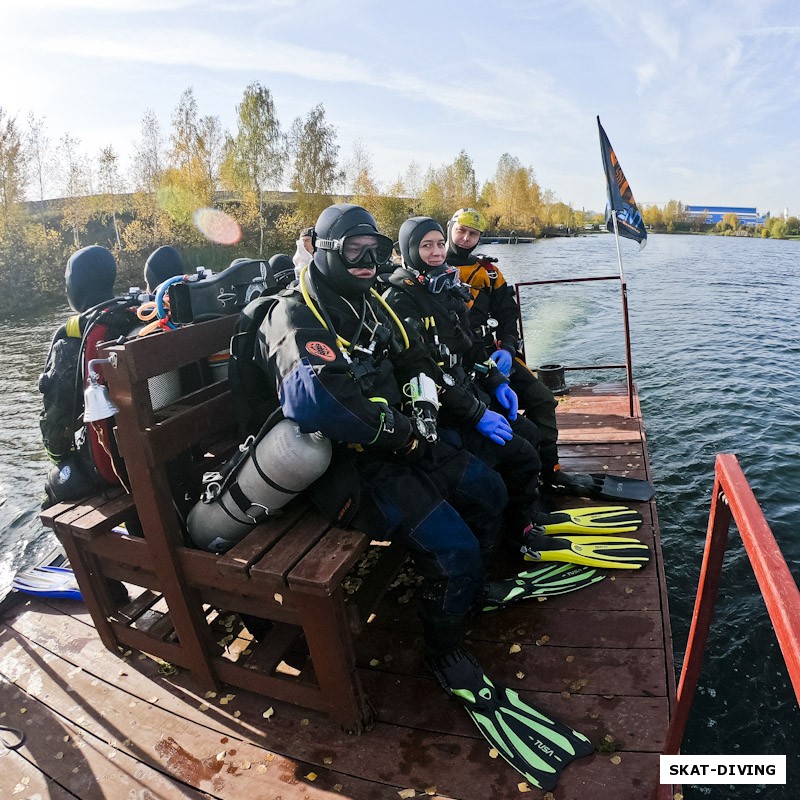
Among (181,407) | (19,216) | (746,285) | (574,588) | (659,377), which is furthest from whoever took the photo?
(19,216)

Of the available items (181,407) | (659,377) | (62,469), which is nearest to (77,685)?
(62,469)

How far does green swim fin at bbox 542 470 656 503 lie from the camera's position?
177 inches

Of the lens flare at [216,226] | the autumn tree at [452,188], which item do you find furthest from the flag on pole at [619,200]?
the autumn tree at [452,188]

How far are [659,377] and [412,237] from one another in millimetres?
10807

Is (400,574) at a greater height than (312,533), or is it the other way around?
(312,533)

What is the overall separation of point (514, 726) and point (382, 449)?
4.68 ft

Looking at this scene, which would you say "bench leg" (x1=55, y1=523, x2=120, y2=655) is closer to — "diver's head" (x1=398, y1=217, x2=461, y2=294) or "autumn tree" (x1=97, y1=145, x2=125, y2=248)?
"diver's head" (x1=398, y1=217, x2=461, y2=294)

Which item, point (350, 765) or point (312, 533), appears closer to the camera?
point (350, 765)

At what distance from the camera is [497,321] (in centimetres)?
490

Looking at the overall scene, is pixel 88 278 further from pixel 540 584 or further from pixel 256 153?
pixel 256 153

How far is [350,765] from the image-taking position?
246 cm

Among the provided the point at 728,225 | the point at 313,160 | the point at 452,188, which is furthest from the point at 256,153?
the point at 728,225

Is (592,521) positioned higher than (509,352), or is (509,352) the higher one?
(509,352)

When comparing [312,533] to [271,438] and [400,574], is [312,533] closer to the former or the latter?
[271,438]
